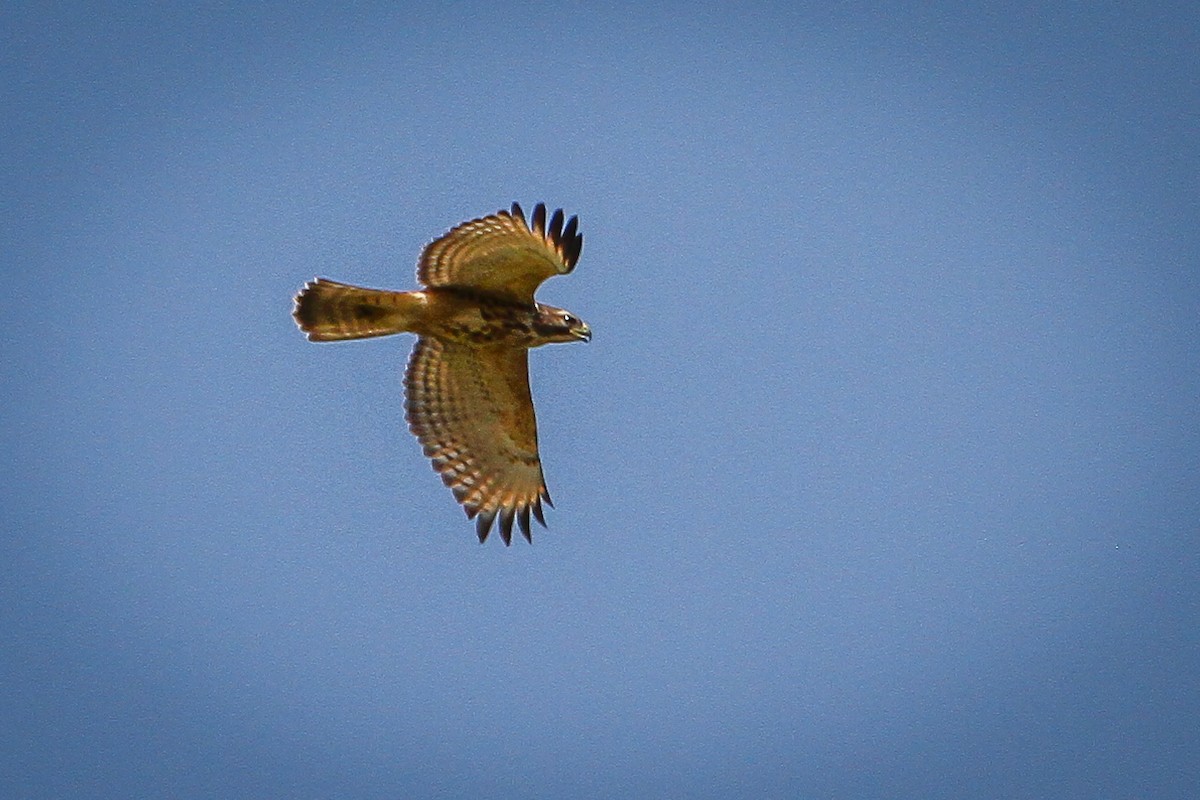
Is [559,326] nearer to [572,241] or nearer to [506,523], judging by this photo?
[572,241]

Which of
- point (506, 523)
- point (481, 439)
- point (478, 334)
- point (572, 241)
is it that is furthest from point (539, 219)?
point (506, 523)

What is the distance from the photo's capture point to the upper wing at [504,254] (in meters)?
9.57

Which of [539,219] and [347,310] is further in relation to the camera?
[347,310]

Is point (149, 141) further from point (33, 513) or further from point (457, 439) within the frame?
point (457, 439)

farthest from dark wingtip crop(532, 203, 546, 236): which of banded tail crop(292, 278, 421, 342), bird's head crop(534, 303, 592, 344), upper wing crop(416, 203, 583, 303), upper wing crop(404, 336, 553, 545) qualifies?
upper wing crop(404, 336, 553, 545)

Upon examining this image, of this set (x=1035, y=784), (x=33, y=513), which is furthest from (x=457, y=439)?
(x=33, y=513)

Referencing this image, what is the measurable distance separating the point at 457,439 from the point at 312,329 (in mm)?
1556

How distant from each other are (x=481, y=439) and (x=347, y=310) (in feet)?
5.14

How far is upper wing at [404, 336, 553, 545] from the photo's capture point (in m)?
11.1

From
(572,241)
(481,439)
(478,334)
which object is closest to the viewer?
(572,241)

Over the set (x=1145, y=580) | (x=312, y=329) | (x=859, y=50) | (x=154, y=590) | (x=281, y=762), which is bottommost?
(x=312, y=329)

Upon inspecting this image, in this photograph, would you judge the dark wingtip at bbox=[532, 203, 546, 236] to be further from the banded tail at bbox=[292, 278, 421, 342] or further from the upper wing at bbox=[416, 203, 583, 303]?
the banded tail at bbox=[292, 278, 421, 342]

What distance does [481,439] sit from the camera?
11.2m

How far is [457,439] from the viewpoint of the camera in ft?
36.9
